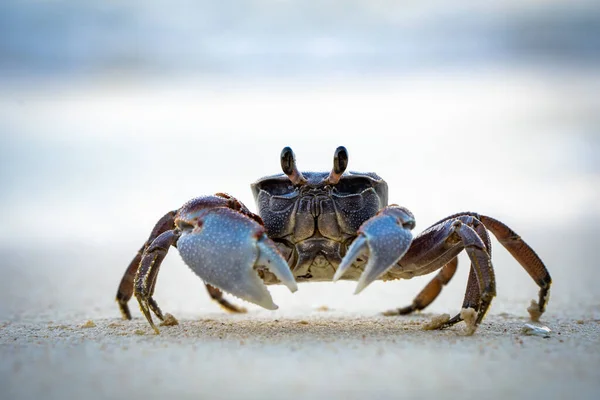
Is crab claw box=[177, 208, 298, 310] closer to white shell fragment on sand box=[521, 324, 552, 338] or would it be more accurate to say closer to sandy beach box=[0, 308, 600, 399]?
sandy beach box=[0, 308, 600, 399]

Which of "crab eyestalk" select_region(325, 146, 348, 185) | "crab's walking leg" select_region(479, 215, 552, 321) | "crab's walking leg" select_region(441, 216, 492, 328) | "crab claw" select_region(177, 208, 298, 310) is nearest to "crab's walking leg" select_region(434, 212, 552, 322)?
"crab's walking leg" select_region(479, 215, 552, 321)

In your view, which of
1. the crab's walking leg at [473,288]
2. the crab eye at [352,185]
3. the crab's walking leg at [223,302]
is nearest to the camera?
the crab's walking leg at [473,288]

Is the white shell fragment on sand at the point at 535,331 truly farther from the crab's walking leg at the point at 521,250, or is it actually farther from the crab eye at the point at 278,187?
the crab eye at the point at 278,187

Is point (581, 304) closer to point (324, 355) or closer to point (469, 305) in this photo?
point (469, 305)

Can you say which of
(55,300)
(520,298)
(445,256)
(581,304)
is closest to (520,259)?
(445,256)

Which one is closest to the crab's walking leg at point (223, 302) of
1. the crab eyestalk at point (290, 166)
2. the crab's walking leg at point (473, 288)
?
the crab eyestalk at point (290, 166)

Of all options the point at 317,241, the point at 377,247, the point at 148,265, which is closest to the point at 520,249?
the point at 317,241
